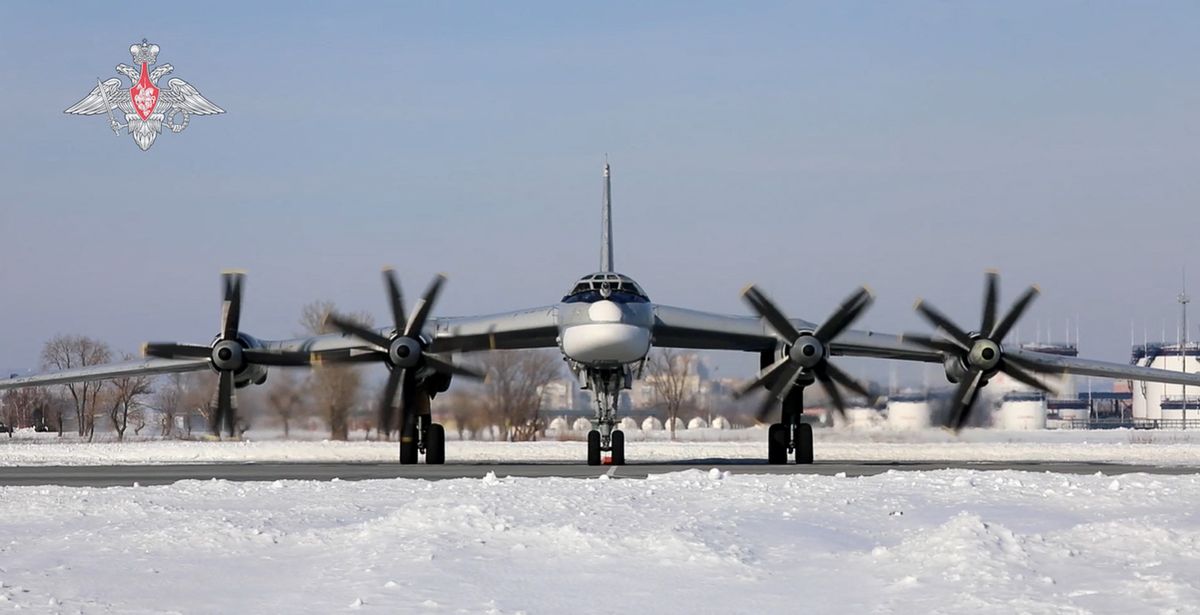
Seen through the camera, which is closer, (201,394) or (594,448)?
(594,448)

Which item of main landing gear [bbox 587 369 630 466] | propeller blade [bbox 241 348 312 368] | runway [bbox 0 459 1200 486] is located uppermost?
propeller blade [bbox 241 348 312 368]

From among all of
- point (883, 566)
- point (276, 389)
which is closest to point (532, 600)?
point (883, 566)

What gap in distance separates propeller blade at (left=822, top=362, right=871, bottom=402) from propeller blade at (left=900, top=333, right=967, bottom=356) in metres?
1.71

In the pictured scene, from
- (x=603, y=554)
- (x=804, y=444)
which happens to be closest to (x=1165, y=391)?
(x=804, y=444)

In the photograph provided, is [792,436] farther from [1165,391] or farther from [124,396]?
[1165,391]

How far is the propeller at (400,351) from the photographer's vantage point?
1054 inches

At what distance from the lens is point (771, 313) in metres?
27.4

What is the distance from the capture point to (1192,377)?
1099 inches

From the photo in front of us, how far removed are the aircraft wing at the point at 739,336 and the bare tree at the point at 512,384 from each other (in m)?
8.14

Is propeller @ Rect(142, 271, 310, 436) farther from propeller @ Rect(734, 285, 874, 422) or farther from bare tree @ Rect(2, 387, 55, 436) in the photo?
bare tree @ Rect(2, 387, 55, 436)

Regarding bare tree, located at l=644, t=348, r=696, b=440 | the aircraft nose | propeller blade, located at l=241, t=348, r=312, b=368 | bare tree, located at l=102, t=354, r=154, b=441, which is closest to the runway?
the aircraft nose

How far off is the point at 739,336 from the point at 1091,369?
732 cm

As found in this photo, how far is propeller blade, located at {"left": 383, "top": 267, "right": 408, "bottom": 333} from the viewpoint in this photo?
27594 mm

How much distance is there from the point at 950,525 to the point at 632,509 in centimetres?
327
